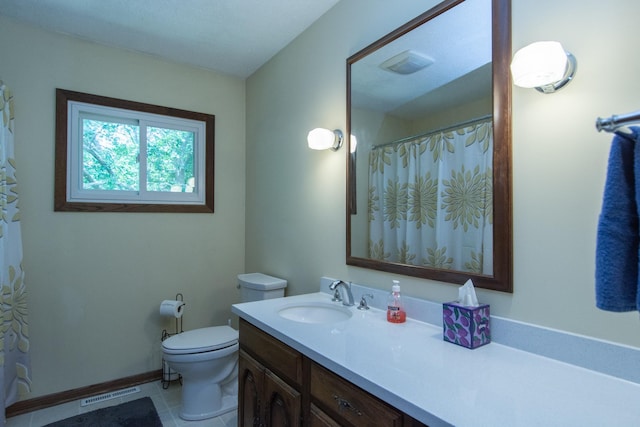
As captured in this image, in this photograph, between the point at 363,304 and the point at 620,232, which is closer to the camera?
the point at 620,232

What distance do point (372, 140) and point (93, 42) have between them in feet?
6.79

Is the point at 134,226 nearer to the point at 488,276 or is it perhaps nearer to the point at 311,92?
the point at 311,92

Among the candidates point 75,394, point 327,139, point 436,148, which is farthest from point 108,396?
point 436,148

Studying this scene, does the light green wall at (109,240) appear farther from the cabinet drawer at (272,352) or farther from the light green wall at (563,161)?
the light green wall at (563,161)

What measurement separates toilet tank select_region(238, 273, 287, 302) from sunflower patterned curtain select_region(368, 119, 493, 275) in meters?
0.83

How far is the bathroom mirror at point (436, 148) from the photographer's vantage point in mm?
1188

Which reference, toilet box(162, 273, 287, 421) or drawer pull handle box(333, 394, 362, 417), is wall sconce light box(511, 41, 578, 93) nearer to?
drawer pull handle box(333, 394, 362, 417)

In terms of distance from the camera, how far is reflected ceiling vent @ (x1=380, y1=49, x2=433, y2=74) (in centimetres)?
148

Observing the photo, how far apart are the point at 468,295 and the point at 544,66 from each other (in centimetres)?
74

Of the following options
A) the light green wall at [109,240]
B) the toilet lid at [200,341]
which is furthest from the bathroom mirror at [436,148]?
the light green wall at [109,240]

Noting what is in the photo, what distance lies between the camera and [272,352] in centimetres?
140

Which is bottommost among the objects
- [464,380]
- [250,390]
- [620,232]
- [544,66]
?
[250,390]

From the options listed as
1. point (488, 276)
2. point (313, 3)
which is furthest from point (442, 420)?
point (313, 3)

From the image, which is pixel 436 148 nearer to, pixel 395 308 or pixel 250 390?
pixel 395 308
